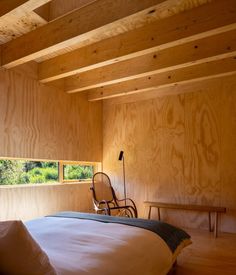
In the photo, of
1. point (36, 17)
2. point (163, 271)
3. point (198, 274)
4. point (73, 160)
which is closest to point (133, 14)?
point (36, 17)

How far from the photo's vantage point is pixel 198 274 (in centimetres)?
238

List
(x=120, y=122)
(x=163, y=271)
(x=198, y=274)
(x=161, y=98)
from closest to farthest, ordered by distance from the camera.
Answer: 1. (x=163, y=271)
2. (x=198, y=274)
3. (x=161, y=98)
4. (x=120, y=122)

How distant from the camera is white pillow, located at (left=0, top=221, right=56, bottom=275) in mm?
1074

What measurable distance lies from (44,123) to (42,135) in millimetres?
192

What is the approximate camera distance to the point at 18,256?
1.08 metres

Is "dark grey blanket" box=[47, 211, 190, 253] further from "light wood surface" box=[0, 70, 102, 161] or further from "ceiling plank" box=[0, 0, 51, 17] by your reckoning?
"ceiling plank" box=[0, 0, 51, 17]

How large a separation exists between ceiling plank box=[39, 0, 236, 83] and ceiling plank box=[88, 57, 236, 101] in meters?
1.16

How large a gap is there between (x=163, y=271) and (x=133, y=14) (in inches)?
84.2

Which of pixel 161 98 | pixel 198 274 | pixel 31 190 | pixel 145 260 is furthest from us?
pixel 161 98

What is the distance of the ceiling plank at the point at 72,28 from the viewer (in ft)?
7.28

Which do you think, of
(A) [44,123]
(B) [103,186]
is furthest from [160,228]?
(B) [103,186]

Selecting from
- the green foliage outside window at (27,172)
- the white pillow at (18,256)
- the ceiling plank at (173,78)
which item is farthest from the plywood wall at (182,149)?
the white pillow at (18,256)

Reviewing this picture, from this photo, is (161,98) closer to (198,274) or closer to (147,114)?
(147,114)

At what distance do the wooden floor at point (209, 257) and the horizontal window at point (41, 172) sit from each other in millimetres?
2258
